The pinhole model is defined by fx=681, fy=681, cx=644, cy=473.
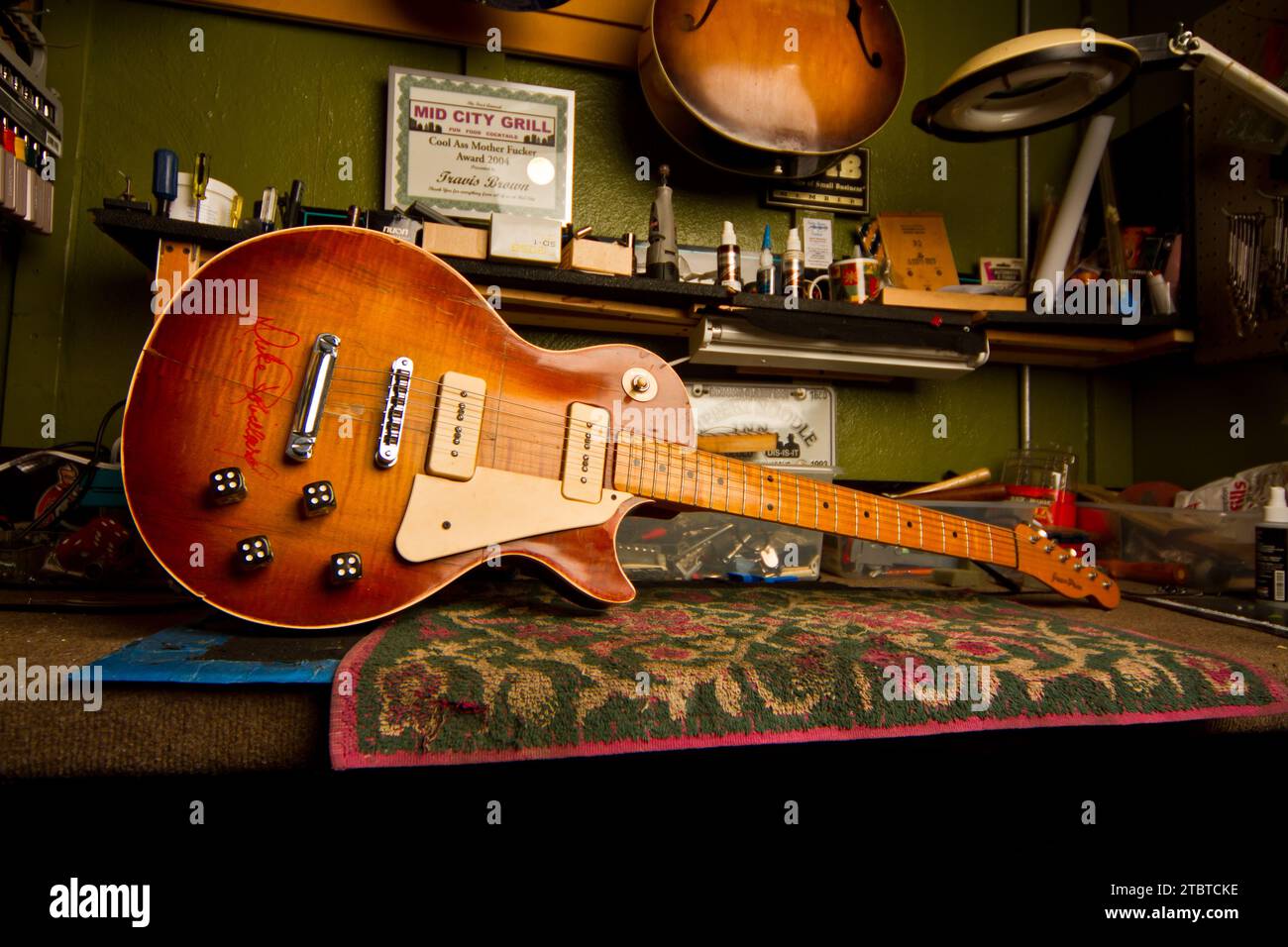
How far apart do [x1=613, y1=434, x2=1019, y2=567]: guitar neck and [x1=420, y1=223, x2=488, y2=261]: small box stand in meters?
0.50

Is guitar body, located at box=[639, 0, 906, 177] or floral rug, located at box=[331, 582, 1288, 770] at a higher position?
guitar body, located at box=[639, 0, 906, 177]

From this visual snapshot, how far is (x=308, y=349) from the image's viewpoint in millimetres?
739

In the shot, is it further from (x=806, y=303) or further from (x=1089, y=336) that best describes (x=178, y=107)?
(x=1089, y=336)

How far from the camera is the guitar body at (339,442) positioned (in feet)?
2.26

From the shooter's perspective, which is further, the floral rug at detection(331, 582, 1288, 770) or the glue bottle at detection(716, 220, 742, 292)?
the glue bottle at detection(716, 220, 742, 292)

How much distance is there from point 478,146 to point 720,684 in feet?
4.04

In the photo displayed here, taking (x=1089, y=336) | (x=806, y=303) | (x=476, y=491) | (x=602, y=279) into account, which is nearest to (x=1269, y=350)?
(x=1089, y=336)

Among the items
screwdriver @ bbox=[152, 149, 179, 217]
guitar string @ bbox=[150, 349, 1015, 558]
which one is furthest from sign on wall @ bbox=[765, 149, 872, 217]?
screwdriver @ bbox=[152, 149, 179, 217]

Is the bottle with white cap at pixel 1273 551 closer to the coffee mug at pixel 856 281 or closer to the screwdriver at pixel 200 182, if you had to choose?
the coffee mug at pixel 856 281

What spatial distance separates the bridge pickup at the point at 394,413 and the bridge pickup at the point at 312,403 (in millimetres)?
62

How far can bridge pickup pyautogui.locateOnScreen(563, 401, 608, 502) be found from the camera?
0.86 m

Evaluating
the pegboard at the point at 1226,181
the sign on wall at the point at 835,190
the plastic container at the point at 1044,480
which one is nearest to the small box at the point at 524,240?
the sign on wall at the point at 835,190

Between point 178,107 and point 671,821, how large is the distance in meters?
1.55

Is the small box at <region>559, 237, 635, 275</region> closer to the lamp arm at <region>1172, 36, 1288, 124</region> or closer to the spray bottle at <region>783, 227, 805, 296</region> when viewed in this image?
the spray bottle at <region>783, 227, 805, 296</region>
